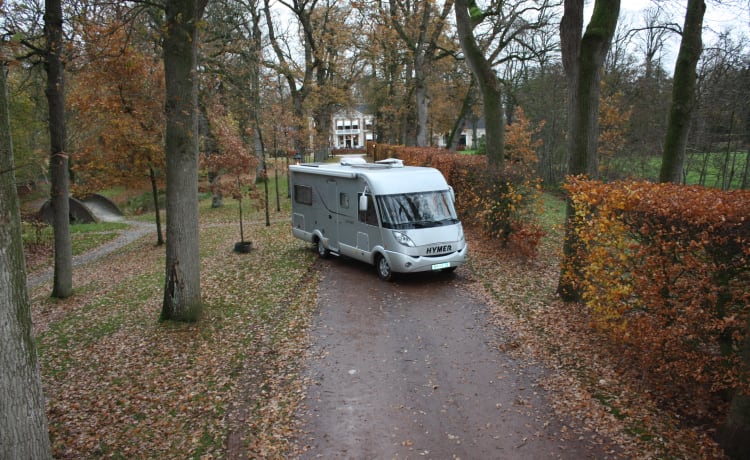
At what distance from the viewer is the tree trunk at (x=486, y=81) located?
14.2 meters

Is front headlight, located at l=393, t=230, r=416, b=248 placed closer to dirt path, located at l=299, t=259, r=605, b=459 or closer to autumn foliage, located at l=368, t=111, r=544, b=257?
dirt path, located at l=299, t=259, r=605, b=459

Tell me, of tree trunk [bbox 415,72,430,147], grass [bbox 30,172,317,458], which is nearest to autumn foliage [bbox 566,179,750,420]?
grass [bbox 30,172,317,458]

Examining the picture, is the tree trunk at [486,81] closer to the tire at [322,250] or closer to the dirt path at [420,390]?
the tire at [322,250]

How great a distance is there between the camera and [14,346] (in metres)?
4.38

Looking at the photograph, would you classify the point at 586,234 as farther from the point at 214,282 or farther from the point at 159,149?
the point at 159,149

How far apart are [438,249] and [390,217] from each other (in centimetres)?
134

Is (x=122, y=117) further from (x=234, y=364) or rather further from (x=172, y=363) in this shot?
(x=234, y=364)

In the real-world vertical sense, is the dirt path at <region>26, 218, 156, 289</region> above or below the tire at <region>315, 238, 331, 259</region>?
below

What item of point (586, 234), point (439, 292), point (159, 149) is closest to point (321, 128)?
point (159, 149)

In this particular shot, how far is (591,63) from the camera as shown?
364 inches

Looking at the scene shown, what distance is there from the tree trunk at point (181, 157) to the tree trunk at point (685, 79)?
30.6ft

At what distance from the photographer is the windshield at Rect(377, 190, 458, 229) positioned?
1216 centimetres

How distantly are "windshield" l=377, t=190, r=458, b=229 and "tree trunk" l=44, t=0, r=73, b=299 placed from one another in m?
6.93

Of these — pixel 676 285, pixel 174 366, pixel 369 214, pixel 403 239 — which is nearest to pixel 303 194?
pixel 369 214
